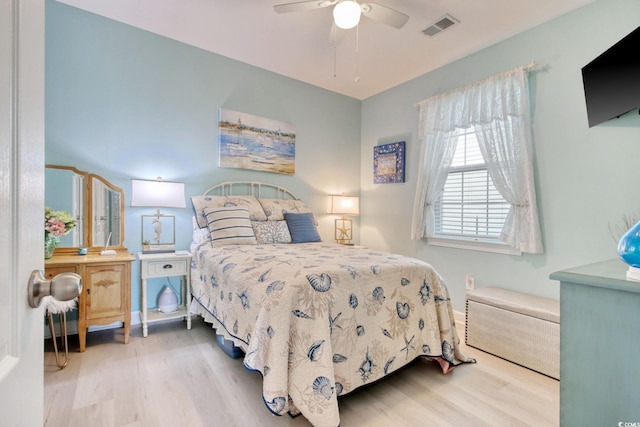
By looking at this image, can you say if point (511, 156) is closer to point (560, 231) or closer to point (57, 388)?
point (560, 231)

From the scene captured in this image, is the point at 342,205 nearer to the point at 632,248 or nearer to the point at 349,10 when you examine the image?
the point at 349,10

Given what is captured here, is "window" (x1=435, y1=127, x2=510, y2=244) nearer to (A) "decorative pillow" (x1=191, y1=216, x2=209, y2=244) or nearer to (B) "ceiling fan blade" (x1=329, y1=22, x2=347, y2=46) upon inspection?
(B) "ceiling fan blade" (x1=329, y1=22, x2=347, y2=46)

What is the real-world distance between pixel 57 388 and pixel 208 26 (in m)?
3.01

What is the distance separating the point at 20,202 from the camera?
0.48m

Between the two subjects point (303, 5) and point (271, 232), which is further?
point (271, 232)

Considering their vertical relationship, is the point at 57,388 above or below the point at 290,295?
below

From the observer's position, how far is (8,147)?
436mm

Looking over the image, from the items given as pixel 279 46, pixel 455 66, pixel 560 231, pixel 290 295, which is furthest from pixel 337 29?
pixel 560 231

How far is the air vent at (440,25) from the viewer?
8.55ft

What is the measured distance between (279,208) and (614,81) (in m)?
2.89

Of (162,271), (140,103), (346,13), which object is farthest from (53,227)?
Answer: (346,13)

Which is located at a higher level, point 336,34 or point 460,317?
point 336,34

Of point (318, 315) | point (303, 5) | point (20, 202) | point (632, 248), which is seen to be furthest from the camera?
point (303, 5)

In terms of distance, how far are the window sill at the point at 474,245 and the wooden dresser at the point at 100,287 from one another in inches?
120
